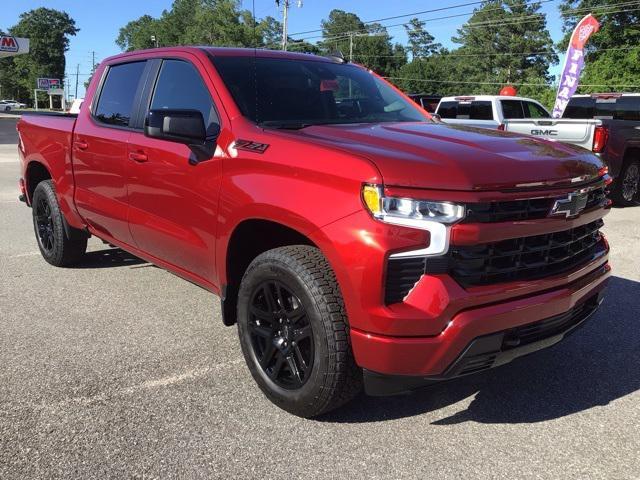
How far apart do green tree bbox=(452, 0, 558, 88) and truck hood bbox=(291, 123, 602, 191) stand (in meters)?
86.4

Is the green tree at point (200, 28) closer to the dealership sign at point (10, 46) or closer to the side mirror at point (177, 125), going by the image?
the dealership sign at point (10, 46)

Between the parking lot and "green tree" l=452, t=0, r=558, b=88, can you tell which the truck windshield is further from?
"green tree" l=452, t=0, r=558, b=88

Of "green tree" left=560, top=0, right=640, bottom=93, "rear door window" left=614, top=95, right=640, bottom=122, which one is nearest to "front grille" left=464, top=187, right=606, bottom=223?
"rear door window" left=614, top=95, right=640, bottom=122

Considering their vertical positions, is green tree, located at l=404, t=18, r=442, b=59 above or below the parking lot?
above

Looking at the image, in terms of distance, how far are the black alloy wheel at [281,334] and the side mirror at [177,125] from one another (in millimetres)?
918

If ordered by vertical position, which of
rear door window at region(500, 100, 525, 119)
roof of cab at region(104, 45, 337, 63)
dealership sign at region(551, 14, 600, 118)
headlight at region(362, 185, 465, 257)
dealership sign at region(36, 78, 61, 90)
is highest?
dealership sign at region(36, 78, 61, 90)

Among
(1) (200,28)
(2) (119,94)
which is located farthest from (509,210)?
(1) (200,28)

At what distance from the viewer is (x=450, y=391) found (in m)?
3.36

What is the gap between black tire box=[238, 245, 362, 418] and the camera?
2680 mm

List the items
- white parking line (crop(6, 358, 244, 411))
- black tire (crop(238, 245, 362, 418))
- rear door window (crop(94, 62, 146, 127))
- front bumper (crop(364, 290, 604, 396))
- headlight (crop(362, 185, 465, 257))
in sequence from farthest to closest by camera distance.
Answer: rear door window (crop(94, 62, 146, 127)), white parking line (crop(6, 358, 244, 411)), black tire (crop(238, 245, 362, 418)), front bumper (crop(364, 290, 604, 396)), headlight (crop(362, 185, 465, 257))

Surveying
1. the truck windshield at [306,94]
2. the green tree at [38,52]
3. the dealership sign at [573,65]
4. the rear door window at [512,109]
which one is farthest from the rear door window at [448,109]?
the green tree at [38,52]

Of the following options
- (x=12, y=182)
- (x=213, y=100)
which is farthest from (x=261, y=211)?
(x=12, y=182)

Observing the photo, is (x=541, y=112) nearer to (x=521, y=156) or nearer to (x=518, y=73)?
(x=521, y=156)

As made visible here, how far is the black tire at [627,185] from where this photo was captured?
990 cm
